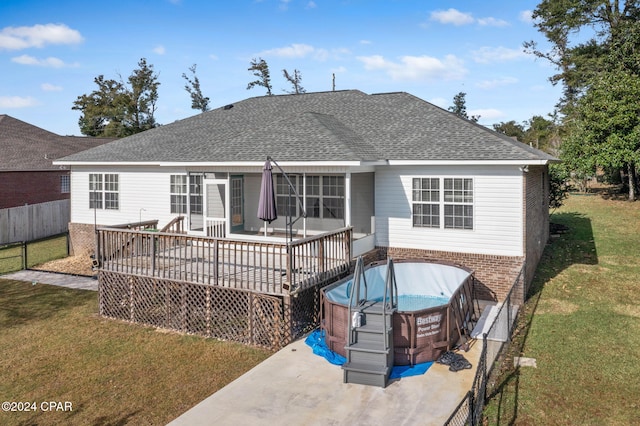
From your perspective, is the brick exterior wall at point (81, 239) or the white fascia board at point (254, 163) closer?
the white fascia board at point (254, 163)

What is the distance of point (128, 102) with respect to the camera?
48.7 meters

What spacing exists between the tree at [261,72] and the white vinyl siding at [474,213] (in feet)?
122

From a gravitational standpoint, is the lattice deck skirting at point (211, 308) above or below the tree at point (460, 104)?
below

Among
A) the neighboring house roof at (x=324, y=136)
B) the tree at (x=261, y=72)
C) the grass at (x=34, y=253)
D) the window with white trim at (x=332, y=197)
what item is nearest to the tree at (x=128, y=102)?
the tree at (x=261, y=72)

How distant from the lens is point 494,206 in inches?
506

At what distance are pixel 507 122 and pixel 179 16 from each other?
257 ft

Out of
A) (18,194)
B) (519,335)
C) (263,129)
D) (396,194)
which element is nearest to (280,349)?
(519,335)

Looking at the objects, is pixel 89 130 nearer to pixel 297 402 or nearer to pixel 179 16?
pixel 179 16

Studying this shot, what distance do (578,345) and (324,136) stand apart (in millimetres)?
8834

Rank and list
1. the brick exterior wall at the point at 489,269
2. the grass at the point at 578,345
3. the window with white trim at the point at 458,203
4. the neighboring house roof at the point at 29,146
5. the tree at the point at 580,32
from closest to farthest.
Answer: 1. the grass at the point at 578,345
2. the brick exterior wall at the point at 489,269
3. the window with white trim at the point at 458,203
4. the neighboring house roof at the point at 29,146
5. the tree at the point at 580,32

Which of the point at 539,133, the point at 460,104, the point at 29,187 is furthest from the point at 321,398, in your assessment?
the point at 539,133

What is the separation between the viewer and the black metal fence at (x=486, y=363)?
19.4 feet

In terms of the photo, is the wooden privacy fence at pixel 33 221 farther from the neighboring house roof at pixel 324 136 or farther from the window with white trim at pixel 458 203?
the window with white trim at pixel 458 203

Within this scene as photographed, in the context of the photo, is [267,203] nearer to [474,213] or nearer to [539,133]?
[474,213]
